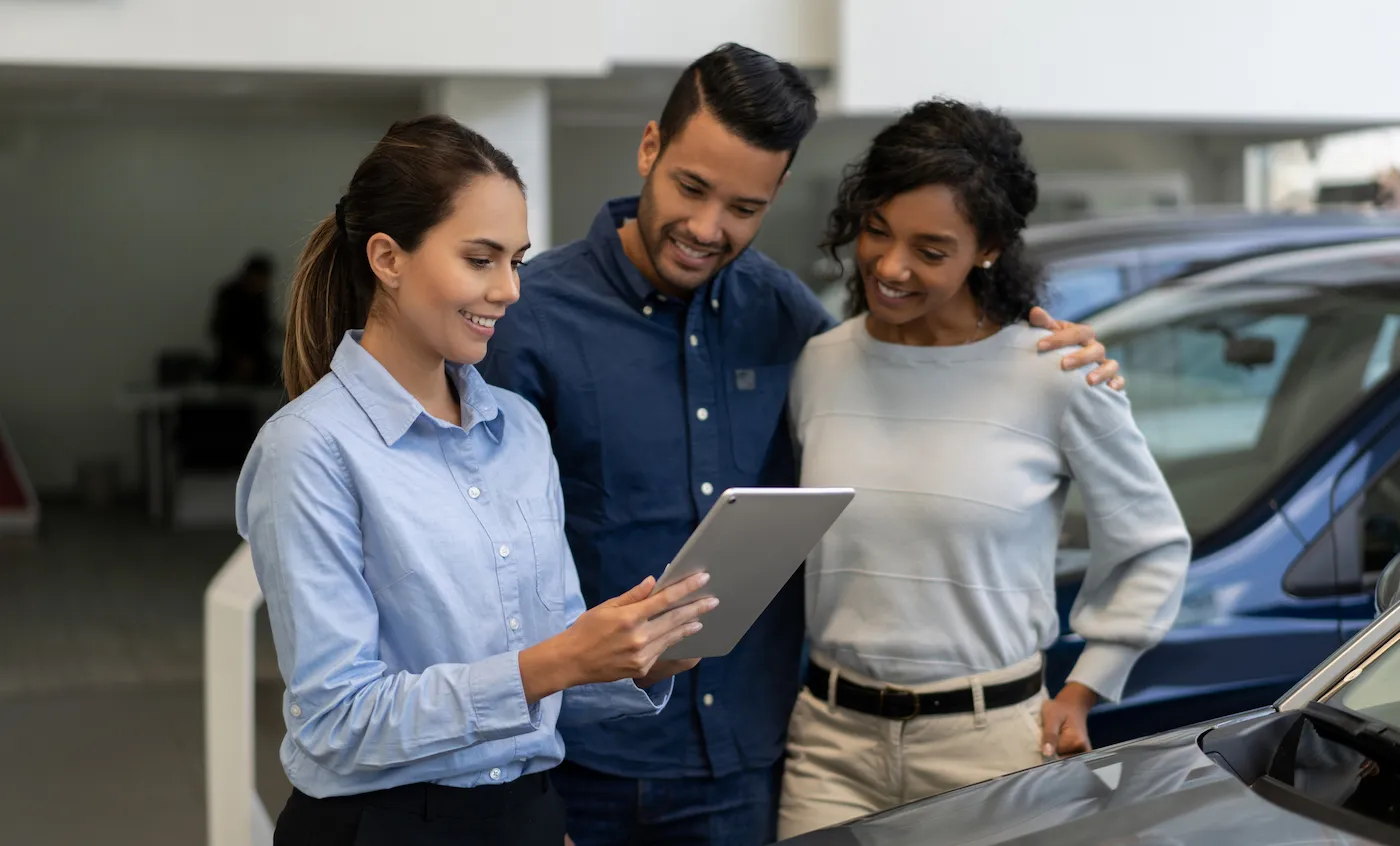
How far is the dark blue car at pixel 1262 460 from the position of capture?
2627mm

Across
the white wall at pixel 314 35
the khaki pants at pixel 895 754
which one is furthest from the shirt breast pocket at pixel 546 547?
the white wall at pixel 314 35

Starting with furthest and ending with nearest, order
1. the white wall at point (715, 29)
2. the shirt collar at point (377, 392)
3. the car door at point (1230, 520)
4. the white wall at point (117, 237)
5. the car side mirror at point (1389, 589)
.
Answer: the white wall at point (117, 237)
the white wall at point (715, 29)
the car door at point (1230, 520)
the car side mirror at point (1389, 589)
the shirt collar at point (377, 392)

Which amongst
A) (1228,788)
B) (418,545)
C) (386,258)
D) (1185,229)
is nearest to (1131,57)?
(1185,229)

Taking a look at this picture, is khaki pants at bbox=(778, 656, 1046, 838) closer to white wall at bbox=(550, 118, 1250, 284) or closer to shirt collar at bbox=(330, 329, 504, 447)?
shirt collar at bbox=(330, 329, 504, 447)

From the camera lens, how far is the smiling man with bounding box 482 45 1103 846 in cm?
205

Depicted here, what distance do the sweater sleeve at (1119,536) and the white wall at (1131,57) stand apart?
200 inches

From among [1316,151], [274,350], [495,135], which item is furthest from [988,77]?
[274,350]

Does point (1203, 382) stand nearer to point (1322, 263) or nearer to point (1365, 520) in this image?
point (1322, 263)

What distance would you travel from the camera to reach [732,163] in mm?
2021

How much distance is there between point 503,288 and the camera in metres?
1.66

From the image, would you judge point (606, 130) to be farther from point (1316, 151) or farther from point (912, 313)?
point (912, 313)

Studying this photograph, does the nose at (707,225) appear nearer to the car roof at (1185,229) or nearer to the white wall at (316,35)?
the car roof at (1185,229)

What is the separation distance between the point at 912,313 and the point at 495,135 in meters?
4.78

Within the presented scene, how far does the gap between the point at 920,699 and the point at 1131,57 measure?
241 inches
